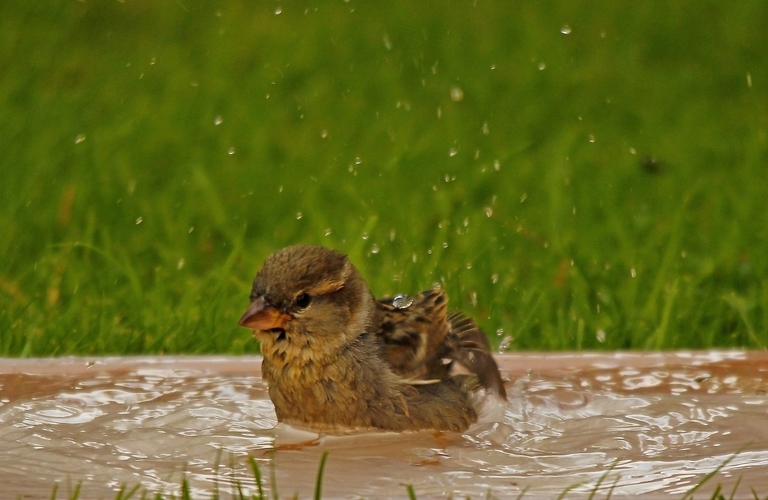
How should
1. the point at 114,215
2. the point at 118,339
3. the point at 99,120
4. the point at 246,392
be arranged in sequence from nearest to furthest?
1. the point at 246,392
2. the point at 118,339
3. the point at 114,215
4. the point at 99,120

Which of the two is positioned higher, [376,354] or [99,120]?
[99,120]

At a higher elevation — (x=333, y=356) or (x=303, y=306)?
(x=303, y=306)

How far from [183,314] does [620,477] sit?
2112 mm

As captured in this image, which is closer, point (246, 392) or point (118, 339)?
point (246, 392)

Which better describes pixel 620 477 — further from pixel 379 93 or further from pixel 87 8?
pixel 87 8

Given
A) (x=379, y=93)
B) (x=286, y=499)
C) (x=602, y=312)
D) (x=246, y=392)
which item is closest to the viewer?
(x=286, y=499)

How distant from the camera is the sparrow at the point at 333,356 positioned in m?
3.46

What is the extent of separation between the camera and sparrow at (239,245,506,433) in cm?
346

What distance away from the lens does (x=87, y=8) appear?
9.45 metres

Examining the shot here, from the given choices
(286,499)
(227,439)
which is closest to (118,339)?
(227,439)

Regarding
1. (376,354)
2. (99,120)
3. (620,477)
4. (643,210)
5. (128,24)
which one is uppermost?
(128,24)

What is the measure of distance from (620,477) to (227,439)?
1120mm

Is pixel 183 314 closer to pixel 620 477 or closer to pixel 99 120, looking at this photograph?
pixel 620 477

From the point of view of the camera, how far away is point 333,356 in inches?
138
